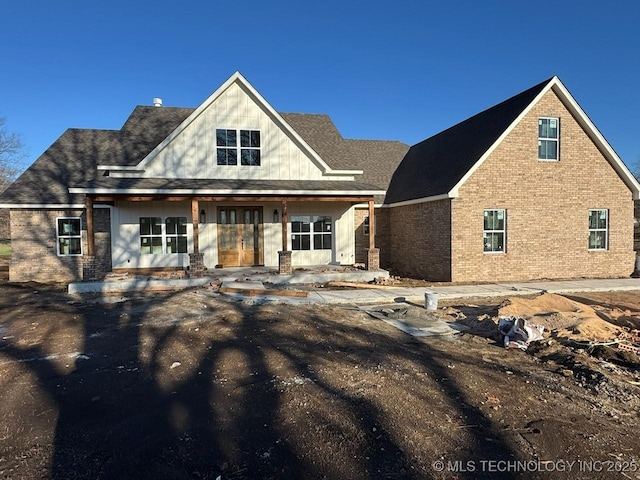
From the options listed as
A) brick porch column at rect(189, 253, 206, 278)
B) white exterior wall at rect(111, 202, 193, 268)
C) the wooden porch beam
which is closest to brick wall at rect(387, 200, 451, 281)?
the wooden porch beam

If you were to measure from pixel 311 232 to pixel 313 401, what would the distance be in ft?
44.5

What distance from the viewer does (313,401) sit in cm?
472

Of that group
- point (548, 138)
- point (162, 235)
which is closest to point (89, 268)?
point (162, 235)

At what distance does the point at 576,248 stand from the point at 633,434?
45.9 ft

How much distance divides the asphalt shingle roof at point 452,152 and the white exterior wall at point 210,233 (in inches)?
127

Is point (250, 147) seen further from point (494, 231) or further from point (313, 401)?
point (313, 401)

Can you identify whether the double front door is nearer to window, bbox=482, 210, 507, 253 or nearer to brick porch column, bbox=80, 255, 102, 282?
brick porch column, bbox=80, 255, 102, 282

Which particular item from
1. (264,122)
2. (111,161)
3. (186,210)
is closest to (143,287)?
(186,210)

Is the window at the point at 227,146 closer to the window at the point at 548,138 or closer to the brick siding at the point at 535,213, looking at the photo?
the brick siding at the point at 535,213

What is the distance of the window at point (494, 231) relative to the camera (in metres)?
15.6

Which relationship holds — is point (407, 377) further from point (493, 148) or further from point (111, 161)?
point (111, 161)

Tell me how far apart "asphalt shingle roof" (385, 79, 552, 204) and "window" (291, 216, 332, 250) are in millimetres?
3730

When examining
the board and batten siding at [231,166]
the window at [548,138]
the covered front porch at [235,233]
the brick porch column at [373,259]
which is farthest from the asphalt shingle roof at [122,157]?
the window at [548,138]

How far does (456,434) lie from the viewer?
161 inches
